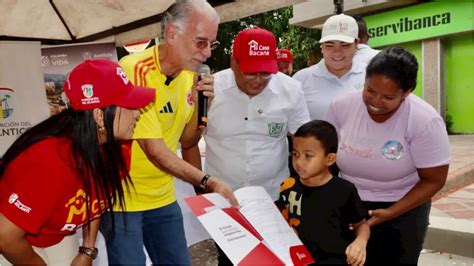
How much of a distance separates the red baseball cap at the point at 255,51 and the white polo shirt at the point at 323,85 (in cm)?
82

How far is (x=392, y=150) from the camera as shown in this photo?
8.07 ft

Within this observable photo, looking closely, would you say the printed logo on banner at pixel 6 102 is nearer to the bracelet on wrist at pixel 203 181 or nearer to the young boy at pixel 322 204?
the bracelet on wrist at pixel 203 181

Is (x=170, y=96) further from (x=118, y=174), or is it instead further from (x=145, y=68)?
(x=118, y=174)

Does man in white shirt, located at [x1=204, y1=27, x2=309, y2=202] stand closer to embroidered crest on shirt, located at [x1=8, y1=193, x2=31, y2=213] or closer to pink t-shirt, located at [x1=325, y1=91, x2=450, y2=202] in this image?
pink t-shirt, located at [x1=325, y1=91, x2=450, y2=202]

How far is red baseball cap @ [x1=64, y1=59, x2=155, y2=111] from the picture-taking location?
5.77 feet

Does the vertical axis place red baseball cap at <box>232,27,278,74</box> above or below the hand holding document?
above

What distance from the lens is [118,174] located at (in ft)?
6.53

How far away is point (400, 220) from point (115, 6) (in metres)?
3.39

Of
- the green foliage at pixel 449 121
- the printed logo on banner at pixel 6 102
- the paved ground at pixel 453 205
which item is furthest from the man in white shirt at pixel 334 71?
the green foliage at pixel 449 121

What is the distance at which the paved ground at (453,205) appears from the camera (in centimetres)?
449

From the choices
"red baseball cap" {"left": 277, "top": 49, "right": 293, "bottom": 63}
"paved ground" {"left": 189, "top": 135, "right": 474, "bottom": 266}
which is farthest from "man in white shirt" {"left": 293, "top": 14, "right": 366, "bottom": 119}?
"red baseball cap" {"left": 277, "top": 49, "right": 293, "bottom": 63}

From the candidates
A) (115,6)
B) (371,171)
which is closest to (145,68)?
(371,171)

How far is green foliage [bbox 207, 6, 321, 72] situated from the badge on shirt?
15208 millimetres

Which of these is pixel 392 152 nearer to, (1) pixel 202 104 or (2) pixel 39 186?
(1) pixel 202 104
